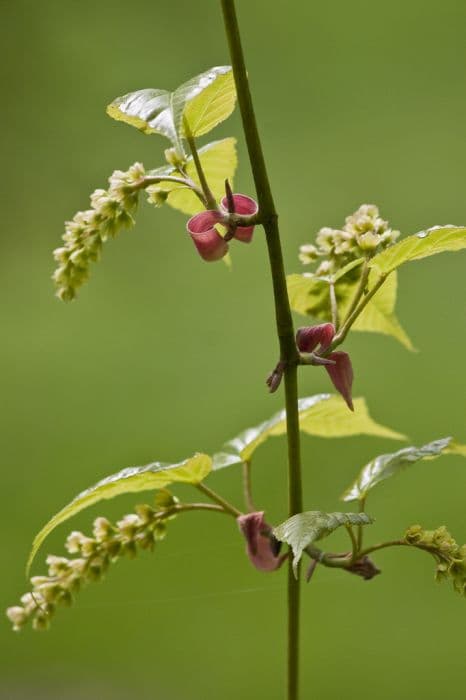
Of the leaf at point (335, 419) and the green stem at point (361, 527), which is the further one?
the leaf at point (335, 419)

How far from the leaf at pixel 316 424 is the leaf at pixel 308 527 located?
13cm

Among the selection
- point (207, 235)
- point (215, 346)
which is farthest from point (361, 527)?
point (215, 346)

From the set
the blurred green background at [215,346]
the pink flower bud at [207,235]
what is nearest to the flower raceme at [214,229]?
the pink flower bud at [207,235]

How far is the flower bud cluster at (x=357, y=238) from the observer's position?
39 cm

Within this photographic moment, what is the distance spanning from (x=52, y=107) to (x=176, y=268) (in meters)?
0.46

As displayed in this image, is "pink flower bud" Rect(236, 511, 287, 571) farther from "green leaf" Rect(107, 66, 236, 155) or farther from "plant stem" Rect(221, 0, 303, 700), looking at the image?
"green leaf" Rect(107, 66, 236, 155)

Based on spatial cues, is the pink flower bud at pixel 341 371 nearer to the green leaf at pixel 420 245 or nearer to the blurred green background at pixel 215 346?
the green leaf at pixel 420 245

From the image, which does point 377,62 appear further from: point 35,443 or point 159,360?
point 35,443

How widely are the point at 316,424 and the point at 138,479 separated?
153mm

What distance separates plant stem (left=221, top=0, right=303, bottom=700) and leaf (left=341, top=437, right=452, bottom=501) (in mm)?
73

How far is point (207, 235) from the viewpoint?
350 millimetres

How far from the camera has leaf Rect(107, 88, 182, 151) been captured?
1.05ft

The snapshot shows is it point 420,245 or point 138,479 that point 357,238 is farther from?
point 138,479

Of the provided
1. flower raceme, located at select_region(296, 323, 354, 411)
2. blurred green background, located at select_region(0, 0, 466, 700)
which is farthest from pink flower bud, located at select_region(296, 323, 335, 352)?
blurred green background, located at select_region(0, 0, 466, 700)
